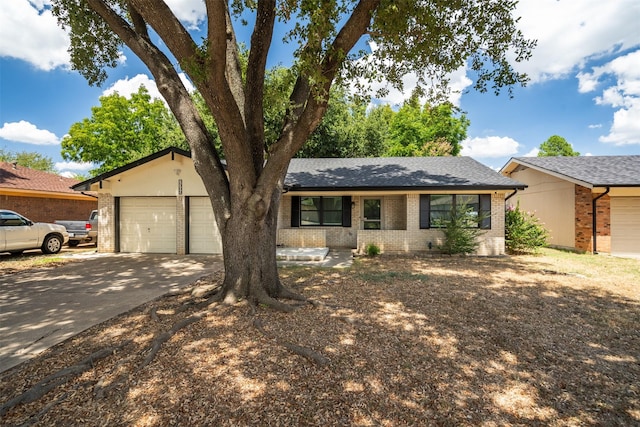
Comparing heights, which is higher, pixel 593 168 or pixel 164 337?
pixel 593 168

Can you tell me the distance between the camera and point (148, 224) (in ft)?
40.5

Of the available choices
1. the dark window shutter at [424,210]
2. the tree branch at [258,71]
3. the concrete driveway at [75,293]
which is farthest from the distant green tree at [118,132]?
the tree branch at [258,71]

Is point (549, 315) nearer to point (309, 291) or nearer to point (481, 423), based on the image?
point (481, 423)

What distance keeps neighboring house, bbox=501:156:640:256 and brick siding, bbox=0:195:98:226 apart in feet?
82.4

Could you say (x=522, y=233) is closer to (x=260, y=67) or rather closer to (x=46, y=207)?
(x=260, y=67)

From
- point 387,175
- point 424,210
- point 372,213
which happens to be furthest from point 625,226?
point 372,213

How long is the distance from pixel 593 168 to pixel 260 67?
15.6 metres

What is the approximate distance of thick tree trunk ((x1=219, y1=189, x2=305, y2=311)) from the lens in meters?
5.08

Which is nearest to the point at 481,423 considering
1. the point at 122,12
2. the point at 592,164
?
the point at 122,12

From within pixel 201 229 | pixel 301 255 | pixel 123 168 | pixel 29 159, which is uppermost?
pixel 29 159

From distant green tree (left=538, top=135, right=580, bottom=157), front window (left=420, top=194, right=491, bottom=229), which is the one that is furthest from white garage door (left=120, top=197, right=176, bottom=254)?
distant green tree (left=538, top=135, right=580, bottom=157)

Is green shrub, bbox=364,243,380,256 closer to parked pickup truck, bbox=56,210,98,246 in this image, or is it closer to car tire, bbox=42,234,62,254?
car tire, bbox=42,234,62,254

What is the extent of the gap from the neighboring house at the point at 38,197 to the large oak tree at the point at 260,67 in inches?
511

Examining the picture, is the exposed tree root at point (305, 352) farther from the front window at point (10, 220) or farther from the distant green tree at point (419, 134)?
the distant green tree at point (419, 134)
